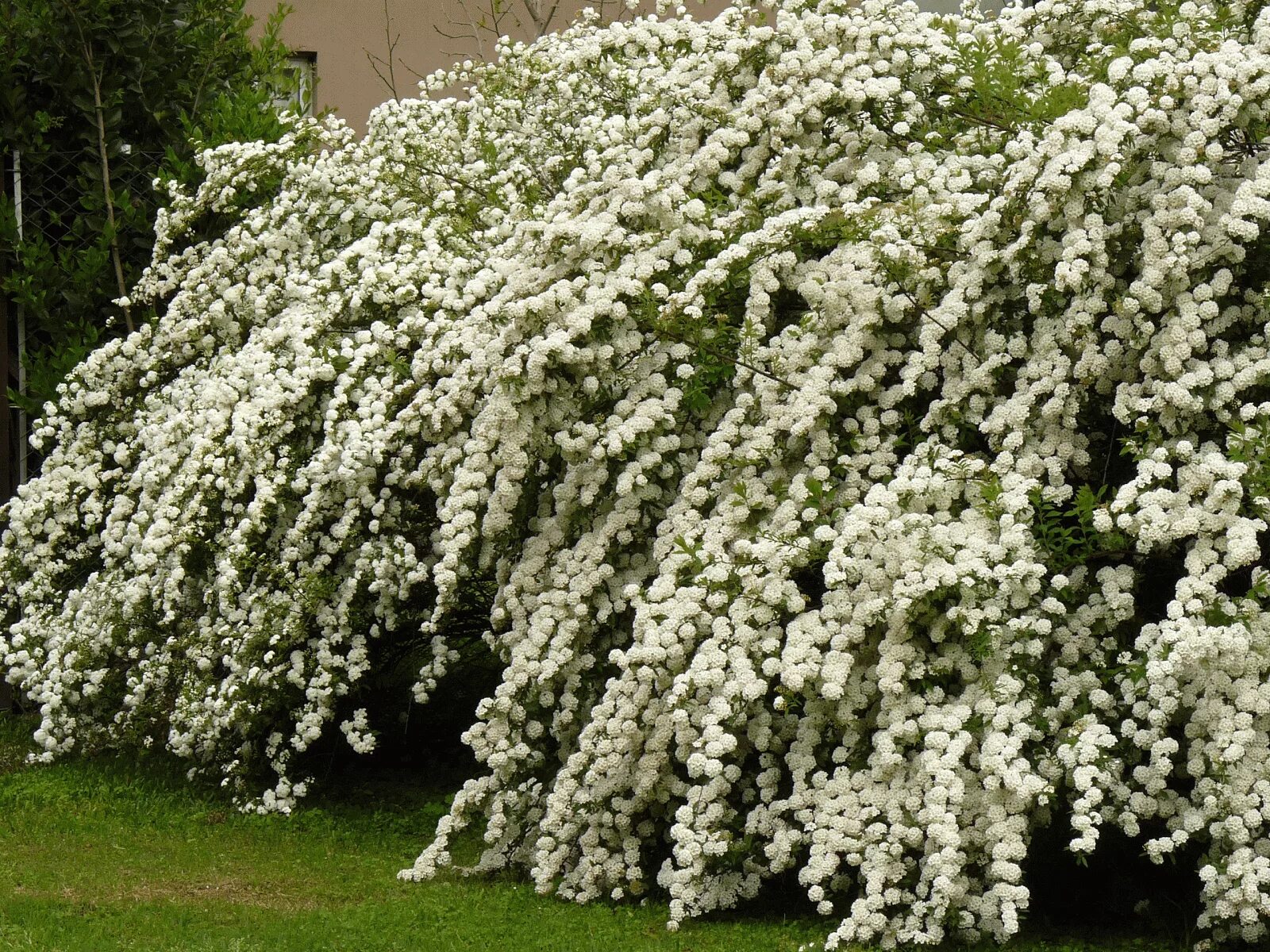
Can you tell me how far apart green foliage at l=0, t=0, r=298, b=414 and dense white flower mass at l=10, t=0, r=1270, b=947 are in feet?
6.62

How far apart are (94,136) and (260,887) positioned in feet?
16.9

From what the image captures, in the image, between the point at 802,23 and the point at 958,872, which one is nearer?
the point at 958,872

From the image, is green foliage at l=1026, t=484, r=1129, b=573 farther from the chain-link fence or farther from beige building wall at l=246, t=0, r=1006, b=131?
beige building wall at l=246, t=0, r=1006, b=131

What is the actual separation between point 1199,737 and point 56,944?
365 cm

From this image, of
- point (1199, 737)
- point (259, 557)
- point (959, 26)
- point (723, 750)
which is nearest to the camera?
point (1199, 737)

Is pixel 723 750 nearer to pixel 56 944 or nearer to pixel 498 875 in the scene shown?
pixel 498 875

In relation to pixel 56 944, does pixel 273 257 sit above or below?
above

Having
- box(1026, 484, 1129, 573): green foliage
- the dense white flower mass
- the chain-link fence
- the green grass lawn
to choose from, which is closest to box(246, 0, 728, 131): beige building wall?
the chain-link fence

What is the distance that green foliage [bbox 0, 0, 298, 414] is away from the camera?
357 inches

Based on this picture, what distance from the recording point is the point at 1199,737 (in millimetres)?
4574

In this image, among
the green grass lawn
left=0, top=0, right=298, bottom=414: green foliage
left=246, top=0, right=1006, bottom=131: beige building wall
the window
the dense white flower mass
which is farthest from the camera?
left=246, top=0, right=1006, bottom=131: beige building wall

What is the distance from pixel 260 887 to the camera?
603 cm

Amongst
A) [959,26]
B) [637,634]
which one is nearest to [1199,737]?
[637,634]

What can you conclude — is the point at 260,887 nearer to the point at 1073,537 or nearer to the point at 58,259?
the point at 1073,537
